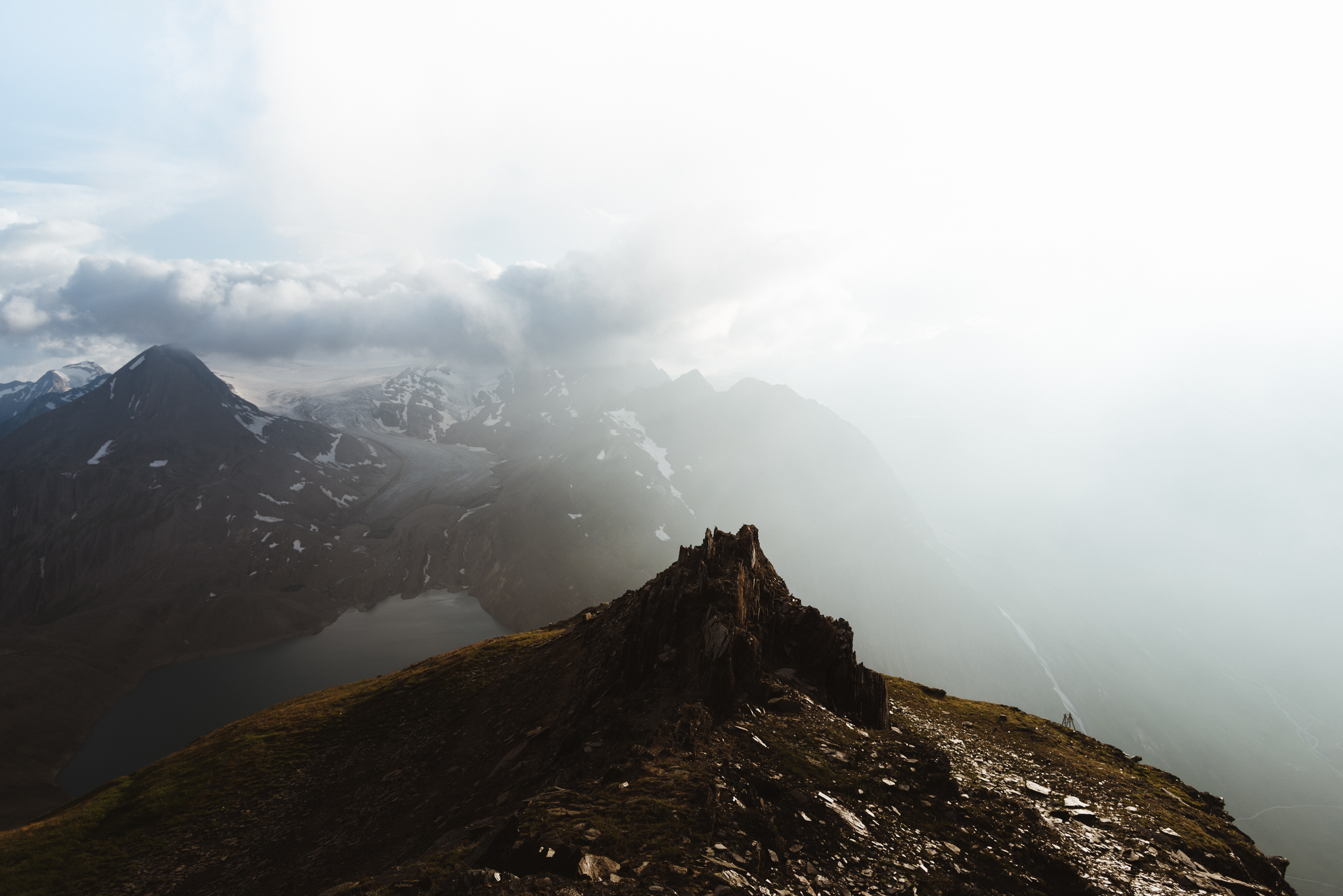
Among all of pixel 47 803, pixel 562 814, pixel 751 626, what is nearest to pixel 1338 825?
pixel 751 626

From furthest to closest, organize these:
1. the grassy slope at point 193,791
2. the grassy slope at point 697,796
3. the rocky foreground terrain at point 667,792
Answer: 1. the grassy slope at point 193,791
2. the grassy slope at point 697,796
3. the rocky foreground terrain at point 667,792

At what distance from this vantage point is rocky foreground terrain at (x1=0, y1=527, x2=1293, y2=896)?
61.2ft

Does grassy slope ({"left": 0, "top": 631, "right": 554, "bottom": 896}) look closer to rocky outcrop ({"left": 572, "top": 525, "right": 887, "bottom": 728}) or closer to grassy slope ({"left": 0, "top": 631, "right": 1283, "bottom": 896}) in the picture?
grassy slope ({"left": 0, "top": 631, "right": 1283, "bottom": 896})

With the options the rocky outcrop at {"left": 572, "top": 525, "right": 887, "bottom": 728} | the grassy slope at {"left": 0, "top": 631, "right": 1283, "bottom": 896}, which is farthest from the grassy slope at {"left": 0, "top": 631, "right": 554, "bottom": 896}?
the rocky outcrop at {"left": 572, "top": 525, "right": 887, "bottom": 728}

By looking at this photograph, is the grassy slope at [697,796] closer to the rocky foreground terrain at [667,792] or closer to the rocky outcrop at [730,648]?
the rocky foreground terrain at [667,792]

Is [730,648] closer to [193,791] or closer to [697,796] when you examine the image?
[697,796]

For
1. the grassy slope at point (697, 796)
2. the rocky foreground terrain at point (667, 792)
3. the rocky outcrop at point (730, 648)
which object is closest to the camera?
the rocky foreground terrain at point (667, 792)

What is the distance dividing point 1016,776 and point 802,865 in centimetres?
1917

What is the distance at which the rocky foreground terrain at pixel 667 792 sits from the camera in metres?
18.7

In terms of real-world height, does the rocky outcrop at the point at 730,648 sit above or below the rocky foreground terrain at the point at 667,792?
above

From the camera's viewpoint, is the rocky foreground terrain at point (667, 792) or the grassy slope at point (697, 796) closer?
the rocky foreground terrain at point (667, 792)

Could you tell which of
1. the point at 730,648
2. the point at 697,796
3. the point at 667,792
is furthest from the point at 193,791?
the point at 697,796

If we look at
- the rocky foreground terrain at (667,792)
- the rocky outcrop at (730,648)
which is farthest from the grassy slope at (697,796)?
the rocky outcrop at (730,648)

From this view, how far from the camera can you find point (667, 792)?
21.8 m
